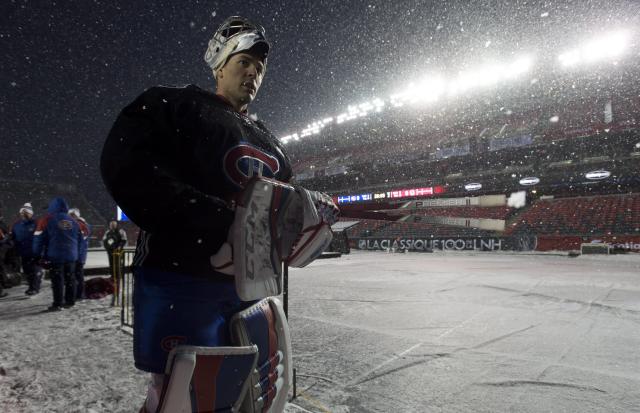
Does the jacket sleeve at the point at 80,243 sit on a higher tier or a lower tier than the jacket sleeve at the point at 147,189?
lower

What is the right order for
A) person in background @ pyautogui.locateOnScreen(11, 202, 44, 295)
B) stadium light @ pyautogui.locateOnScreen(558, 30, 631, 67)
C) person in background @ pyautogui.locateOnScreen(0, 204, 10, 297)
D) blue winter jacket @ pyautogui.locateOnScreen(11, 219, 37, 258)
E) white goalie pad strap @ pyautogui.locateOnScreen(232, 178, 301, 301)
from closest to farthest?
white goalie pad strap @ pyautogui.locateOnScreen(232, 178, 301, 301) < person in background @ pyautogui.locateOnScreen(0, 204, 10, 297) < person in background @ pyautogui.locateOnScreen(11, 202, 44, 295) < blue winter jacket @ pyautogui.locateOnScreen(11, 219, 37, 258) < stadium light @ pyautogui.locateOnScreen(558, 30, 631, 67)

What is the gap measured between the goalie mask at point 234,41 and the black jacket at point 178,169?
0.23 metres

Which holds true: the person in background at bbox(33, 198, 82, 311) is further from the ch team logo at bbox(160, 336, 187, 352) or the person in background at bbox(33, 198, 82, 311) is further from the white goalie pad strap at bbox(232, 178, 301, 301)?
the white goalie pad strap at bbox(232, 178, 301, 301)

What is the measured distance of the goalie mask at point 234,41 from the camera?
1.43 metres

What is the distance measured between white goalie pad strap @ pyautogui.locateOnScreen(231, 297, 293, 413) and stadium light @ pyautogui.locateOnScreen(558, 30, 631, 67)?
40094mm

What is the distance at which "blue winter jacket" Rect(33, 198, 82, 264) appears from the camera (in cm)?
567

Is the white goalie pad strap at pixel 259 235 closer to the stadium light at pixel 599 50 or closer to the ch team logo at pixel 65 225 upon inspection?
the ch team logo at pixel 65 225

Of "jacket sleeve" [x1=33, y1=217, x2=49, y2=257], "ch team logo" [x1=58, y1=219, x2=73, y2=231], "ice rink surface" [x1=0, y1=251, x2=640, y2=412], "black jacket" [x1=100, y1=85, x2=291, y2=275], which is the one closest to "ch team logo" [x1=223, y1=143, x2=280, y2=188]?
"black jacket" [x1=100, y1=85, x2=291, y2=275]

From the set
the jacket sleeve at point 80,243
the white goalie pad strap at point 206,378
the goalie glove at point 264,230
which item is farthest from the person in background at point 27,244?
the goalie glove at point 264,230

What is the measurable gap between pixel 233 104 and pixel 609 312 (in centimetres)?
611

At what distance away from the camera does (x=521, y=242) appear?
24781mm

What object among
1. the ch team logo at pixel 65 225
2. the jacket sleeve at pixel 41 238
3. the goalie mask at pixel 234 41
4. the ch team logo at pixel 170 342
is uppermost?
the goalie mask at pixel 234 41

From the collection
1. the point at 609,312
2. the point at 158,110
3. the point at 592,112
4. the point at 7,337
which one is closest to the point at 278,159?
the point at 158,110

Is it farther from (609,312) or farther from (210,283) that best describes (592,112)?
(210,283)
